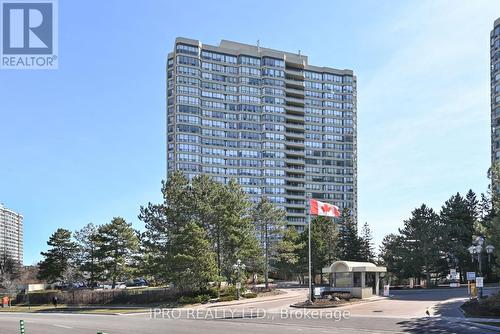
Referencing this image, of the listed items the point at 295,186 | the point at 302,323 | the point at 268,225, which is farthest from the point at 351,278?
the point at 295,186

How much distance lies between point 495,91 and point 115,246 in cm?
9835

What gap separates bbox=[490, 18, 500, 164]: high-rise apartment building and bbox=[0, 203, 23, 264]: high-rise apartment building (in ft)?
476

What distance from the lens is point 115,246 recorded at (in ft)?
231

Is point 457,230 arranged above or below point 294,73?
below

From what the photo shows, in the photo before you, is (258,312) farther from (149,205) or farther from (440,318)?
(149,205)

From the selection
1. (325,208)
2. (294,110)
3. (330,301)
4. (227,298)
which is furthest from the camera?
(294,110)

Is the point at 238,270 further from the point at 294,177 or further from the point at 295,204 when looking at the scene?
the point at 294,177

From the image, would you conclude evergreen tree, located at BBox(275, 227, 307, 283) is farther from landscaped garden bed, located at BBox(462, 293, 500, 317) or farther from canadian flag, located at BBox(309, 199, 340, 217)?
landscaped garden bed, located at BBox(462, 293, 500, 317)

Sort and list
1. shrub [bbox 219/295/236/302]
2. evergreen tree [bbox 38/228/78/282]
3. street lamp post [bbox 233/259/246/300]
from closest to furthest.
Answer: street lamp post [bbox 233/259/246/300]
shrub [bbox 219/295/236/302]
evergreen tree [bbox 38/228/78/282]

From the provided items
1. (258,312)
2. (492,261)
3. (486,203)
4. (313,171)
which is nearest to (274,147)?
(313,171)

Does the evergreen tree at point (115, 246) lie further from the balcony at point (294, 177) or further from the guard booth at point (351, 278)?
the balcony at point (294, 177)

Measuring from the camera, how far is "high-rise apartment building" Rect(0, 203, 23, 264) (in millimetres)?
167062

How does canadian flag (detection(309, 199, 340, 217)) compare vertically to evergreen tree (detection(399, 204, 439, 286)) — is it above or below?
above

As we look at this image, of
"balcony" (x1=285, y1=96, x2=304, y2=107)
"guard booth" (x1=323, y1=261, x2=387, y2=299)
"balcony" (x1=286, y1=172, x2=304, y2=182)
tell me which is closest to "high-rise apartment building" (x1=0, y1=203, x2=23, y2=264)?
"balcony" (x1=286, y1=172, x2=304, y2=182)
